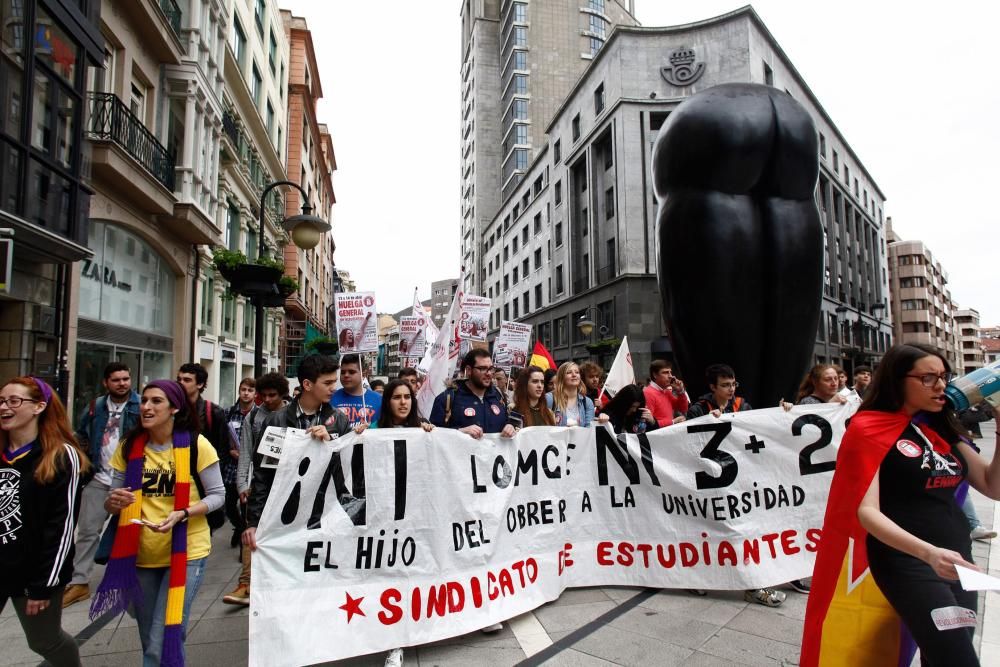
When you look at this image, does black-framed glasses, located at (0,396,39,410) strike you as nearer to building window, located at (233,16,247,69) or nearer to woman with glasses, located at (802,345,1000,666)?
woman with glasses, located at (802,345,1000,666)

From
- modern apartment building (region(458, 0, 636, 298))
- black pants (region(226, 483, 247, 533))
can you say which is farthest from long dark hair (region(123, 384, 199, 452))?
modern apartment building (region(458, 0, 636, 298))

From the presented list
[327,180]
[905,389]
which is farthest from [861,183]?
[905,389]

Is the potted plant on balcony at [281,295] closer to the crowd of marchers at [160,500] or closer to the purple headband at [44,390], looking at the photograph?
the crowd of marchers at [160,500]

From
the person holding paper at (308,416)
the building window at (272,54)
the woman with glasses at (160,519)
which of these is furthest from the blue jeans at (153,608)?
the building window at (272,54)

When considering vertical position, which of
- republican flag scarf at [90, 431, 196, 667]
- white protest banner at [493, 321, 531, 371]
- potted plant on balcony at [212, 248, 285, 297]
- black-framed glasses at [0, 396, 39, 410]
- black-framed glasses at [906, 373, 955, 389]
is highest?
potted plant on balcony at [212, 248, 285, 297]

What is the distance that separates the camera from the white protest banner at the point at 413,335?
12133mm

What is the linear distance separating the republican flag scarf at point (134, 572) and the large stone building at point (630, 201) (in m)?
24.3

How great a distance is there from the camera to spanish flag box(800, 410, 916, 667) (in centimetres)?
232

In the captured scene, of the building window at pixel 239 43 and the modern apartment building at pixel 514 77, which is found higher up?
the modern apartment building at pixel 514 77

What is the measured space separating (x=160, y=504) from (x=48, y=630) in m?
0.66

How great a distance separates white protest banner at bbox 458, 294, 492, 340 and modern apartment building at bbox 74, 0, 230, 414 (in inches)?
245

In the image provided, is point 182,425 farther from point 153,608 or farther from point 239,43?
point 239,43

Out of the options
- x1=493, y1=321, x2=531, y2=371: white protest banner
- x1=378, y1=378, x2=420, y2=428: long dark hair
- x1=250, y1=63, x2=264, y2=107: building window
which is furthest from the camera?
x1=250, y1=63, x2=264, y2=107: building window

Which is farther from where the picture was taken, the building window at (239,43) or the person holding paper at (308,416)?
the building window at (239,43)
